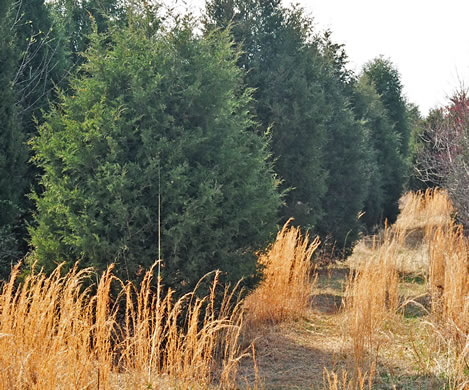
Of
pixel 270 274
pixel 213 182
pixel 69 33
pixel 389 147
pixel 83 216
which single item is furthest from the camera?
pixel 389 147

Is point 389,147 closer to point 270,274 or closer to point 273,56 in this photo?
point 273,56

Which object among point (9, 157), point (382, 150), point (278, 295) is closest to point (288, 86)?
point (278, 295)

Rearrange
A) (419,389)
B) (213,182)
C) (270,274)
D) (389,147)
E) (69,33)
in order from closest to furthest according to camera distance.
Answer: (419,389), (213,182), (270,274), (69,33), (389,147)

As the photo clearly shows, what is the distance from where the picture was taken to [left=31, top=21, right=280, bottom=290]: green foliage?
14.9 feet

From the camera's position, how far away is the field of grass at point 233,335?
337 cm

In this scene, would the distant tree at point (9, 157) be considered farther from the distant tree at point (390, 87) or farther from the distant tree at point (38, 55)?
the distant tree at point (390, 87)

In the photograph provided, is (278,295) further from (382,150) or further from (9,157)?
(382,150)

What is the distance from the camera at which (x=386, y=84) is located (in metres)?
19.7

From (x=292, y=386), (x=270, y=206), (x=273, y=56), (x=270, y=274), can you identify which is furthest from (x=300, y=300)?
(x=273, y=56)

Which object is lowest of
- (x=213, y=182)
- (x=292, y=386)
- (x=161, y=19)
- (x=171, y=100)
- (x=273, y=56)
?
(x=292, y=386)

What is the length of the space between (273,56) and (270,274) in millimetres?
4098

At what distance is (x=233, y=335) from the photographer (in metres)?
5.00

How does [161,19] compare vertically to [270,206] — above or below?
above

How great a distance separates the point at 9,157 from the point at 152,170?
2.11 m
